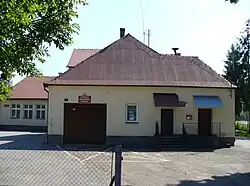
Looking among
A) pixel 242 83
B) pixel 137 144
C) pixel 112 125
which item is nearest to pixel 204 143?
pixel 137 144

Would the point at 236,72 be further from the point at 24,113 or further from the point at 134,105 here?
the point at 134,105

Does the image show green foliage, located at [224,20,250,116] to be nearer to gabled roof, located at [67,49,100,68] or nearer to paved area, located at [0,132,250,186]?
gabled roof, located at [67,49,100,68]

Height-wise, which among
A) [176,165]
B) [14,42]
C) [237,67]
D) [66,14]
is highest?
[237,67]

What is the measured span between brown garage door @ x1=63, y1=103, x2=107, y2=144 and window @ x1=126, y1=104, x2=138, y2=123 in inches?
61.9

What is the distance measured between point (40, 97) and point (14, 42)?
4016 cm

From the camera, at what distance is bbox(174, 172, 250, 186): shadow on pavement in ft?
43.9

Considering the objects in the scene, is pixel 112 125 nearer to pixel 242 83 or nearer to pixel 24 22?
pixel 24 22

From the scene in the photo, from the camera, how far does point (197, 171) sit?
658 inches

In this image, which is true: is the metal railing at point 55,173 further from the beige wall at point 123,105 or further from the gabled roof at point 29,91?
the gabled roof at point 29,91

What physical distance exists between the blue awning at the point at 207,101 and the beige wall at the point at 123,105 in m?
0.50

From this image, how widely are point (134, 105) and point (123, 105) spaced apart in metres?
0.78

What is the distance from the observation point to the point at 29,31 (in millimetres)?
7461

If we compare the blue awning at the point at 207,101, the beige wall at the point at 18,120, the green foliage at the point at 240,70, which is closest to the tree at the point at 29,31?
the blue awning at the point at 207,101

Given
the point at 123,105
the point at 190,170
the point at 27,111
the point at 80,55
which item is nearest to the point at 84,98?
the point at 123,105
